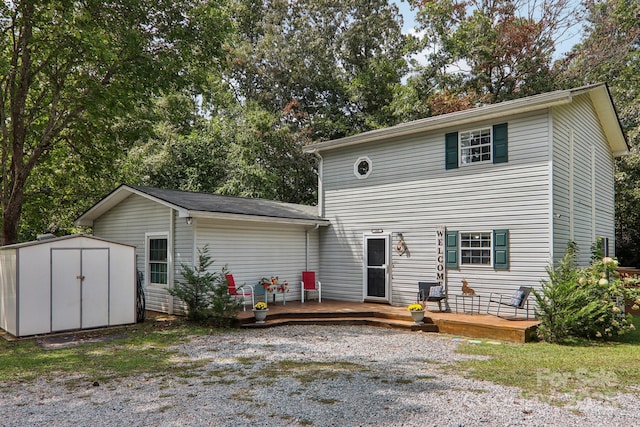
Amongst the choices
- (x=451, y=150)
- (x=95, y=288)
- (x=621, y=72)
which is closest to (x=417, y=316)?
(x=451, y=150)

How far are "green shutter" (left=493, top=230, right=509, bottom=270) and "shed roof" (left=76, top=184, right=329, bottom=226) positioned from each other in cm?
481

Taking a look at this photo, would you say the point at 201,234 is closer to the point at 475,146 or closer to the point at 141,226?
the point at 141,226

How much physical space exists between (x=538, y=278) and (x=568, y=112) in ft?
12.6

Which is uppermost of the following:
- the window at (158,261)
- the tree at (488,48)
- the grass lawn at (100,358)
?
the tree at (488,48)

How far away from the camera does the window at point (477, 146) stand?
9.49 m

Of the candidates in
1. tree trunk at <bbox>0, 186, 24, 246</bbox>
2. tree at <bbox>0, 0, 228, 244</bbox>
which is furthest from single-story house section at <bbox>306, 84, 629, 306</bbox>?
tree trunk at <bbox>0, 186, 24, 246</bbox>

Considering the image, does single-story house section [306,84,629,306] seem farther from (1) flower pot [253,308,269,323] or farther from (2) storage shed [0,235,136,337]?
(2) storage shed [0,235,136,337]

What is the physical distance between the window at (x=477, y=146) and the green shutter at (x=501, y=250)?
63.1 inches

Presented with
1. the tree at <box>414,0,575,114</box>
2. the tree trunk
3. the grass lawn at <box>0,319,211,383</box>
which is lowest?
the grass lawn at <box>0,319,211,383</box>

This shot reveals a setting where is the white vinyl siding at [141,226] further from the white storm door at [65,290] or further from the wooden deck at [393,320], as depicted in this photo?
the wooden deck at [393,320]

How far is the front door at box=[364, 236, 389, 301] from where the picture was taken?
1123cm

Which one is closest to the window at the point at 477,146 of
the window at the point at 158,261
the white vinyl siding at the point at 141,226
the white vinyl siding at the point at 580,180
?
the white vinyl siding at the point at 580,180

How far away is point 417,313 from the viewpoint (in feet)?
29.8

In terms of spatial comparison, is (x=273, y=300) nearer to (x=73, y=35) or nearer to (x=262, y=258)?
(x=262, y=258)
